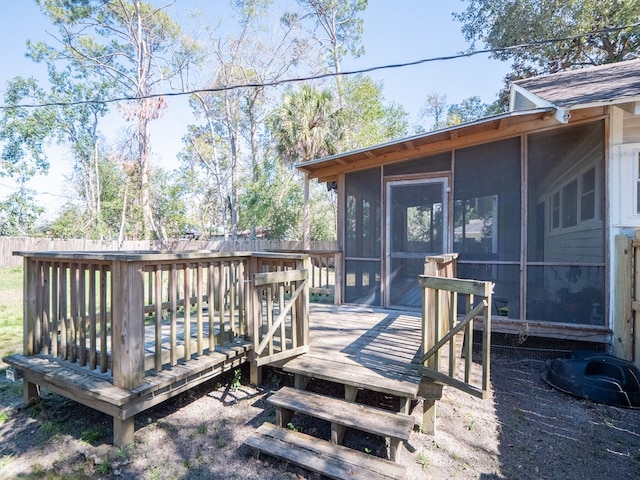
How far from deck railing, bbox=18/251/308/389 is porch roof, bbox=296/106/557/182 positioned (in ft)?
9.16

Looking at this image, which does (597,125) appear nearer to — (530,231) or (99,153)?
(530,231)

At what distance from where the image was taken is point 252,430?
2.86 meters

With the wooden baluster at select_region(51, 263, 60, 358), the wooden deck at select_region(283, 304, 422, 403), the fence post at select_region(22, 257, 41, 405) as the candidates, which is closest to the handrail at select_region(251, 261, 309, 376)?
the wooden deck at select_region(283, 304, 422, 403)

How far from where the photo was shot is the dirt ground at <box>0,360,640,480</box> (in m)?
2.42

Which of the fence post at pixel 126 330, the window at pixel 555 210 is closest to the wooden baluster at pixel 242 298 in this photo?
the fence post at pixel 126 330

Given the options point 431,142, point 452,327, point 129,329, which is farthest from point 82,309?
point 431,142

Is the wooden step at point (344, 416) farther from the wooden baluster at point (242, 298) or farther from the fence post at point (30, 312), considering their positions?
the fence post at point (30, 312)

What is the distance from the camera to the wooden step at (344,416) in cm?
233

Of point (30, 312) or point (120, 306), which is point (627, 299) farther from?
point (30, 312)

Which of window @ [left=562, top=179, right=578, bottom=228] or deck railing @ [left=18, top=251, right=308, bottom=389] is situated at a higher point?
window @ [left=562, top=179, right=578, bottom=228]

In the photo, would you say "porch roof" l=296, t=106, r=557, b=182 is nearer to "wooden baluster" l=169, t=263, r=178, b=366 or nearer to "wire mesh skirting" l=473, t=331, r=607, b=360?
"wire mesh skirting" l=473, t=331, r=607, b=360

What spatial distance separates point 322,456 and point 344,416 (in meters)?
0.32

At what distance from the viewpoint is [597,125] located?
14.8 feet

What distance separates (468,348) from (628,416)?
6.59ft
